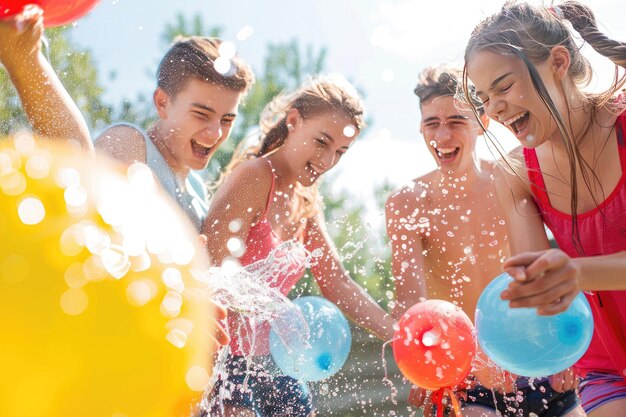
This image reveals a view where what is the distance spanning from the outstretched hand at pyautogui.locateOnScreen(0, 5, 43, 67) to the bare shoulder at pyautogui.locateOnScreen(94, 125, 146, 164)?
1.03 m

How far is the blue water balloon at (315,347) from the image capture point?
3686 millimetres

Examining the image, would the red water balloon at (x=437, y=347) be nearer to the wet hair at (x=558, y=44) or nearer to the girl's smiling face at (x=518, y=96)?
the wet hair at (x=558, y=44)

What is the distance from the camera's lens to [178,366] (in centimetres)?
210

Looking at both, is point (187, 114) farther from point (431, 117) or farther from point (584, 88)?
point (584, 88)

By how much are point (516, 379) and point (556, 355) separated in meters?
1.15

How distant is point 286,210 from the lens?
13.6 ft

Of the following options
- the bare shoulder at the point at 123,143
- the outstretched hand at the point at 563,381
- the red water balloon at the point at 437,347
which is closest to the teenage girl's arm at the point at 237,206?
the bare shoulder at the point at 123,143

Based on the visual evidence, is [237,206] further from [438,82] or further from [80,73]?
[80,73]

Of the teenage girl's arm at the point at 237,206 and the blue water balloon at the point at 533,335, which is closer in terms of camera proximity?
the blue water balloon at the point at 533,335

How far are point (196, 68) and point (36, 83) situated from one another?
55.4 inches

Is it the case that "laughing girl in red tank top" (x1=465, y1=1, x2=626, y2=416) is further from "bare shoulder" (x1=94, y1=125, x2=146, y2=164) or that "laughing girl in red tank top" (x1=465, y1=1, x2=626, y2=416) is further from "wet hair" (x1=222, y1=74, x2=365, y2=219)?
"bare shoulder" (x1=94, y1=125, x2=146, y2=164)

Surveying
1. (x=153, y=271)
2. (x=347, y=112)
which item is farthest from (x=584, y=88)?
(x=153, y=271)

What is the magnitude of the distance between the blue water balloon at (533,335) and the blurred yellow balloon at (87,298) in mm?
1017

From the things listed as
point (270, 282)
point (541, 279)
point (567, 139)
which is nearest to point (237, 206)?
point (270, 282)
